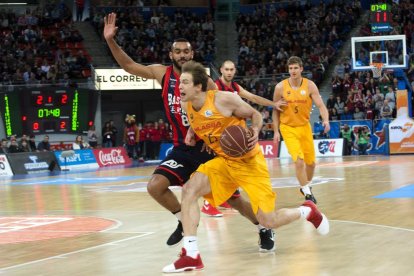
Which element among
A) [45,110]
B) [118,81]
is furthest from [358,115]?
[45,110]

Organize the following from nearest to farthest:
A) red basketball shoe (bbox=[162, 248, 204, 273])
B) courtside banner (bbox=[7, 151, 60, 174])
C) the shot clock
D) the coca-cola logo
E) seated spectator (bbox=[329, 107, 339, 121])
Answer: red basketball shoe (bbox=[162, 248, 204, 273]), courtside banner (bbox=[7, 151, 60, 174]), the coca-cola logo, the shot clock, seated spectator (bbox=[329, 107, 339, 121])

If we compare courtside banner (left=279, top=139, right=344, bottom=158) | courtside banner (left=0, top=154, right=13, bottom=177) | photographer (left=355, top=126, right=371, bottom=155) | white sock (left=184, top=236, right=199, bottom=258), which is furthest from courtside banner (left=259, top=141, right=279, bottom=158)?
white sock (left=184, top=236, right=199, bottom=258)

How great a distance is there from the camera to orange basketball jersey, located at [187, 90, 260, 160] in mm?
7090

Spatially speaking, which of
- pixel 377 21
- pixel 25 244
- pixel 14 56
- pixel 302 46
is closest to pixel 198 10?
pixel 302 46

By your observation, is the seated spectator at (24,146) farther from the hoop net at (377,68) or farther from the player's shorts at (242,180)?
the player's shorts at (242,180)

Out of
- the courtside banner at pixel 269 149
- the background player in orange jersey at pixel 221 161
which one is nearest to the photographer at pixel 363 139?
the courtside banner at pixel 269 149

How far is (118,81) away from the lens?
3356 centimetres

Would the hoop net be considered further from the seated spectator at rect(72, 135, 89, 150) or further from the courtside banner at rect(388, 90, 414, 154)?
the seated spectator at rect(72, 135, 89, 150)

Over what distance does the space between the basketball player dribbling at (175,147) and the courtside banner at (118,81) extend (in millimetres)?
24202

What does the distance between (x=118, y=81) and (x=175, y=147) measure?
25731 mm

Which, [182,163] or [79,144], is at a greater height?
[182,163]

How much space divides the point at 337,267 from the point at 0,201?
9900 mm

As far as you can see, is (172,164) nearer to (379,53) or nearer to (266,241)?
(266,241)

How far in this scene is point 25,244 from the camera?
28.9 ft
